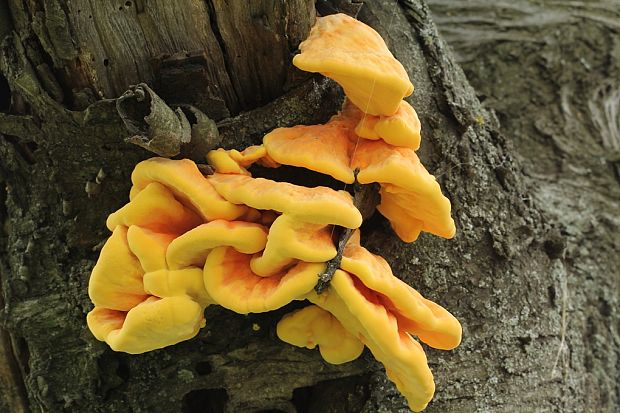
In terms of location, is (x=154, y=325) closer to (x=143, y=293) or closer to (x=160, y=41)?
(x=143, y=293)

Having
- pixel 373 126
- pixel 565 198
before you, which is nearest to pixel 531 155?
pixel 565 198

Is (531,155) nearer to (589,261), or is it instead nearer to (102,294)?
(589,261)

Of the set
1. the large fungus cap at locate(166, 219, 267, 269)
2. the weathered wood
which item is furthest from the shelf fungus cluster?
the weathered wood

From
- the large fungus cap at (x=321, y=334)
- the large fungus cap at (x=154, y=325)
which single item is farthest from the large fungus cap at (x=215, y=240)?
the large fungus cap at (x=321, y=334)

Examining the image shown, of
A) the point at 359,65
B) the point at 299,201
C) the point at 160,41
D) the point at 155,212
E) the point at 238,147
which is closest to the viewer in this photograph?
the point at 299,201

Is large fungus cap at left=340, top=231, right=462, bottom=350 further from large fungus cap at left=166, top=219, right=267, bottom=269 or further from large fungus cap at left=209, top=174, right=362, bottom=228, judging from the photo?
large fungus cap at left=166, top=219, right=267, bottom=269

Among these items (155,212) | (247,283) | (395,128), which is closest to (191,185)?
(155,212)

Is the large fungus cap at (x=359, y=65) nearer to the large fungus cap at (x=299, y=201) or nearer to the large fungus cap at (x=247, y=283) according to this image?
the large fungus cap at (x=299, y=201)
